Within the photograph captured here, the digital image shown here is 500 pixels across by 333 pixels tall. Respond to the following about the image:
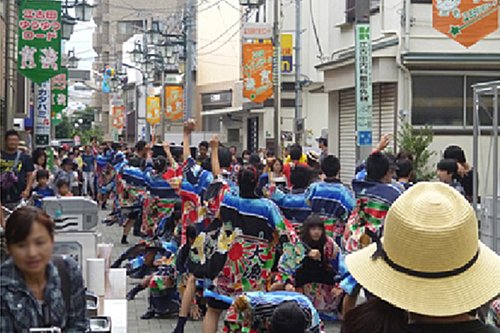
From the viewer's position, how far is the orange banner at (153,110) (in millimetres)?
52656

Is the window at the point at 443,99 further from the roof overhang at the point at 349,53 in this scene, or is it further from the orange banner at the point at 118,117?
the orange banner at the point at 118,117

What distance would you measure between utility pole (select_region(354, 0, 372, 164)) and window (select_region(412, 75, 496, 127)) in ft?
24.4

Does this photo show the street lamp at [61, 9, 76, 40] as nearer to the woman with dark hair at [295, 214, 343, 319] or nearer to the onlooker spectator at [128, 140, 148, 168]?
the onlooker spectator at [128, 140, 148, 168]

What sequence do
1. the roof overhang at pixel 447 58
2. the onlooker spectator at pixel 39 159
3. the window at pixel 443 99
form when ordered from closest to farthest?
the onlooker spectator at pixel 39 159, the roof overhang at pixel 447 58, the window at pixel 443 99

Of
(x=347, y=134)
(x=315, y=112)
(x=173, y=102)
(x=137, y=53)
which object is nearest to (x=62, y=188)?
(x=347, y=134)

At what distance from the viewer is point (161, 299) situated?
11.8 m

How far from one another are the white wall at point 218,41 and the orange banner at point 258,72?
20.6 m

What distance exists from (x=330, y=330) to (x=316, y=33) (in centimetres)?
2771

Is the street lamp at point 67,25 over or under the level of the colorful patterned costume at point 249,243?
over

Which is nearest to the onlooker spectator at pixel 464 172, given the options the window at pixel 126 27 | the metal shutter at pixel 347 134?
the metal shutter at pixel 347 134

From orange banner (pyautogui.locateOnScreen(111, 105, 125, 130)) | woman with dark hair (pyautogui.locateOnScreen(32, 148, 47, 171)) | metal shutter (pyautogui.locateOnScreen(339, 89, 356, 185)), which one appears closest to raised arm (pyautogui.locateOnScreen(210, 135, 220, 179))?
woman with dark hair (pyautogui.locateOnScreen(32, 148, 47, 171))

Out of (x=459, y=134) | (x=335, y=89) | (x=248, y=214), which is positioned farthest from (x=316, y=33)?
(x=248, y=214)

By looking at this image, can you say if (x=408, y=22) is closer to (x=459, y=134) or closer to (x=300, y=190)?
(x=459, y=134)

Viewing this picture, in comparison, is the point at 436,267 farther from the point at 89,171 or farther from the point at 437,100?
the point at 89,171
